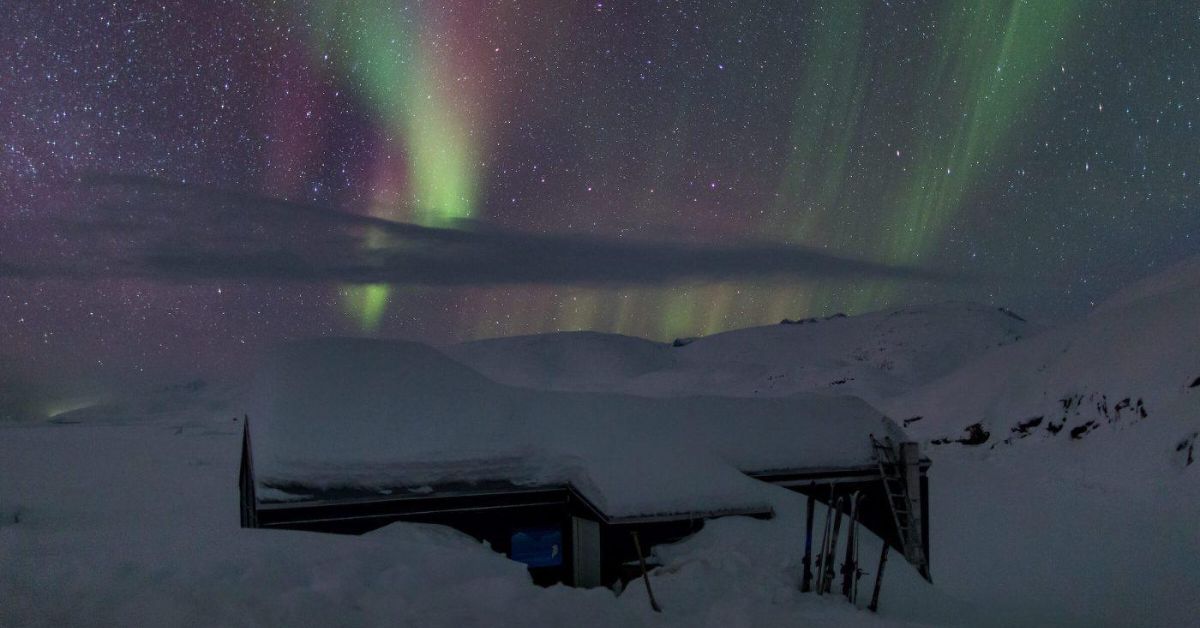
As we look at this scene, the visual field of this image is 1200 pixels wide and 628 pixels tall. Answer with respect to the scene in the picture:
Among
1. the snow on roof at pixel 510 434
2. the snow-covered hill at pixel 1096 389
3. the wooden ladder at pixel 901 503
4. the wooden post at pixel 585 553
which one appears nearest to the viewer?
the snow on roof at pixel 510 434

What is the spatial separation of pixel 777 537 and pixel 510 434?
4223 millimetres

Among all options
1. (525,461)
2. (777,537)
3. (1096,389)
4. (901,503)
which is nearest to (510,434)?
(525,461)

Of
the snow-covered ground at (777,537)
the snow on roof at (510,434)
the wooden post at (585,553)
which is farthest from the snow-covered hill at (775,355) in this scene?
the wooden post at (585,553)

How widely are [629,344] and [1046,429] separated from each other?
76.2 m

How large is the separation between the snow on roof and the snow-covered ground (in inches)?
35.5

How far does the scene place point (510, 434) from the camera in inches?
432

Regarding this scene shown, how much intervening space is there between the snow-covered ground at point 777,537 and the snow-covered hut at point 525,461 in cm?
59

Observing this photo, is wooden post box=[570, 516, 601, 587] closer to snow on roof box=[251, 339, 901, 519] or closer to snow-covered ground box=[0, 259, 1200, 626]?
snow on roof box=[251, 339, 901, 519]

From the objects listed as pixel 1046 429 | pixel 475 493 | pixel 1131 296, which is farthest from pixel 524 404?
pixel 1131 296

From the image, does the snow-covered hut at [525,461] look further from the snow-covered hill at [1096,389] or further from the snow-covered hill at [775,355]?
the snow-covered hill at [775,355]

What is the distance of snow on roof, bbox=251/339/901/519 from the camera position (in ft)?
32.6

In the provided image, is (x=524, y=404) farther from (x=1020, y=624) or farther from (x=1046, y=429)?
(x=1046, y=429)

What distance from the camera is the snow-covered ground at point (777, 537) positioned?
19.6 ft

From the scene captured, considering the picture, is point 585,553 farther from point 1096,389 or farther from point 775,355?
point 775,355
